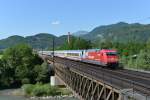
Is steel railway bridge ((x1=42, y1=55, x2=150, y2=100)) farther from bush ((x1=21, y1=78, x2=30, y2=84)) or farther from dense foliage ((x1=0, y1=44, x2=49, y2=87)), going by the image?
dense foliage ((x1=0, y1=44, x2=49, y2=87))

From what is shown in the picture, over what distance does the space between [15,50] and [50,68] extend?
20.7 m

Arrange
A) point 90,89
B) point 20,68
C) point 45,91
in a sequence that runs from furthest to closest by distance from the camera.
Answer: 1. point 20,68
2. point 45,91
3. point 90,89

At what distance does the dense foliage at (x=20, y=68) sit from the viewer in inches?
4832

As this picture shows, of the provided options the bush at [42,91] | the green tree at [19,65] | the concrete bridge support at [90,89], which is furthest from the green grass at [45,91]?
the concrete bridge support at [90,89]

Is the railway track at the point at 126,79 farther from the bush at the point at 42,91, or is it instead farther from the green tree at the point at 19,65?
the green tree at the point at 19,65

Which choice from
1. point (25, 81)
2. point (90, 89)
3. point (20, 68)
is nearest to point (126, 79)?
point (90, 89)

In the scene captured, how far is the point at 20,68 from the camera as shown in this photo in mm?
128125

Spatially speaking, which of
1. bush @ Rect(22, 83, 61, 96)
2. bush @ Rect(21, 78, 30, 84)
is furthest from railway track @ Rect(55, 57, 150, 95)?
bush @ Rect(21, 78, 30, 84)

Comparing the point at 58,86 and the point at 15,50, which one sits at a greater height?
the point at 15,50

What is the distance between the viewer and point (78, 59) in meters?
96.8

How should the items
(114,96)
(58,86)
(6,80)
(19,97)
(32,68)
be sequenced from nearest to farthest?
1. (114,96)
2. (19,97)
3. (58,86)
4. (6,80)
5. (32,68)

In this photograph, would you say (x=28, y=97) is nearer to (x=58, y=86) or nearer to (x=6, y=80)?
(x=58, y=86)

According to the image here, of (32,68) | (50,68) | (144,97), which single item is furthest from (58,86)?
(144,97)

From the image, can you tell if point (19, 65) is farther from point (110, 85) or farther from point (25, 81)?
point (110, 85)
